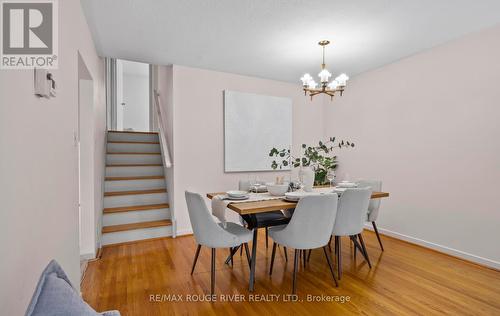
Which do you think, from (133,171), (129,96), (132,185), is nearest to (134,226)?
(132,185)

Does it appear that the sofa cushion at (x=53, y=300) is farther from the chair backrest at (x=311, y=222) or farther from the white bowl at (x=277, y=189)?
the white bowl at (x=277, y=189)

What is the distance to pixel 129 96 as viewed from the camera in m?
7.19

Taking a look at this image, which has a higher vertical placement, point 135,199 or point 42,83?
point 42,83

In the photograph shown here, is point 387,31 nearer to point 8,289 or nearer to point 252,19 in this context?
point 252,19

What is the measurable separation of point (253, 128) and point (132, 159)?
219cm

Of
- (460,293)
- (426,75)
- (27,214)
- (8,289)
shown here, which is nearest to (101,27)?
(27,214)

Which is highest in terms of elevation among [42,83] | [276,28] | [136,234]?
[276,28]

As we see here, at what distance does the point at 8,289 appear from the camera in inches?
35.5

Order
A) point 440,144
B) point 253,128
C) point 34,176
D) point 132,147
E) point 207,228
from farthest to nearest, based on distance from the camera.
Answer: point 132,147 → point 253,128 → point 440,144 → point 207,228 → point 34,176

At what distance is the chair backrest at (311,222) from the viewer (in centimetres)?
213

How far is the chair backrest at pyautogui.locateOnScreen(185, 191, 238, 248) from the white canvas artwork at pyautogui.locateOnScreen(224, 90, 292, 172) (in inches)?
75.9

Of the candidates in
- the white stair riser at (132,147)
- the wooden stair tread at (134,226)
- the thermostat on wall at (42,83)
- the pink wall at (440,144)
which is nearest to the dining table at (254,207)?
the thermostat on wall at (42,83)

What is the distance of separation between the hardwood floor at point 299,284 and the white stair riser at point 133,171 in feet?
4.50

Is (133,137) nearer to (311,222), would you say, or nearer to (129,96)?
(129,96)
